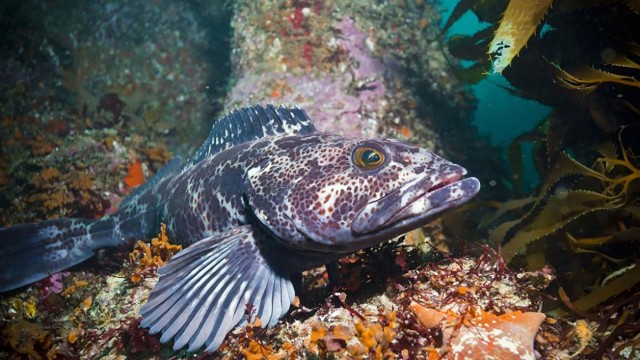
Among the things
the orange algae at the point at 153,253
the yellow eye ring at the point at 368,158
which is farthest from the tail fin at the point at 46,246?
the yellow eye ring at the point at 368,158

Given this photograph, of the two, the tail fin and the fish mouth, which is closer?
the fish mouth

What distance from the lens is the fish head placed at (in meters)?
2.77

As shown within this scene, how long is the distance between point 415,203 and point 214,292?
5.86 feet

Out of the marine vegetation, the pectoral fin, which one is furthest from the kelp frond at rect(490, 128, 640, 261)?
the pectoral fin

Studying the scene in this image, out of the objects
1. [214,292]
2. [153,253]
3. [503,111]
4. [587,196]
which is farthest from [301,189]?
[503,111]

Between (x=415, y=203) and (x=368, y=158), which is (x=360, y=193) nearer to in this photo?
(x=368, y=158)

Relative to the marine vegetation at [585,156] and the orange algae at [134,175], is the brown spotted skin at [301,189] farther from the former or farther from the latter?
the orange algae at [134,175]

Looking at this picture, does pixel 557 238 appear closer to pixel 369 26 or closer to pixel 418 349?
pixel 418 349

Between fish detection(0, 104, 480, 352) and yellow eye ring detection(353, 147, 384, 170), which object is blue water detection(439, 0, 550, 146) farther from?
yellow eye ring detection(353, 147, 384, 170)

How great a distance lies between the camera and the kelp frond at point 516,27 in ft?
9.83

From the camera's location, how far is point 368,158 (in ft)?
10.2

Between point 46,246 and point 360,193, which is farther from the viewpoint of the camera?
point 46,246

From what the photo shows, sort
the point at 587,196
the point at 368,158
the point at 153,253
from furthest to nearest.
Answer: the point at 153,253
the point at 587,196
the point at 368,158

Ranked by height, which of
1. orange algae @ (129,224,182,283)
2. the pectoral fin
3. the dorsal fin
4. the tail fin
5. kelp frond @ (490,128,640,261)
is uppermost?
the dorsal fin
